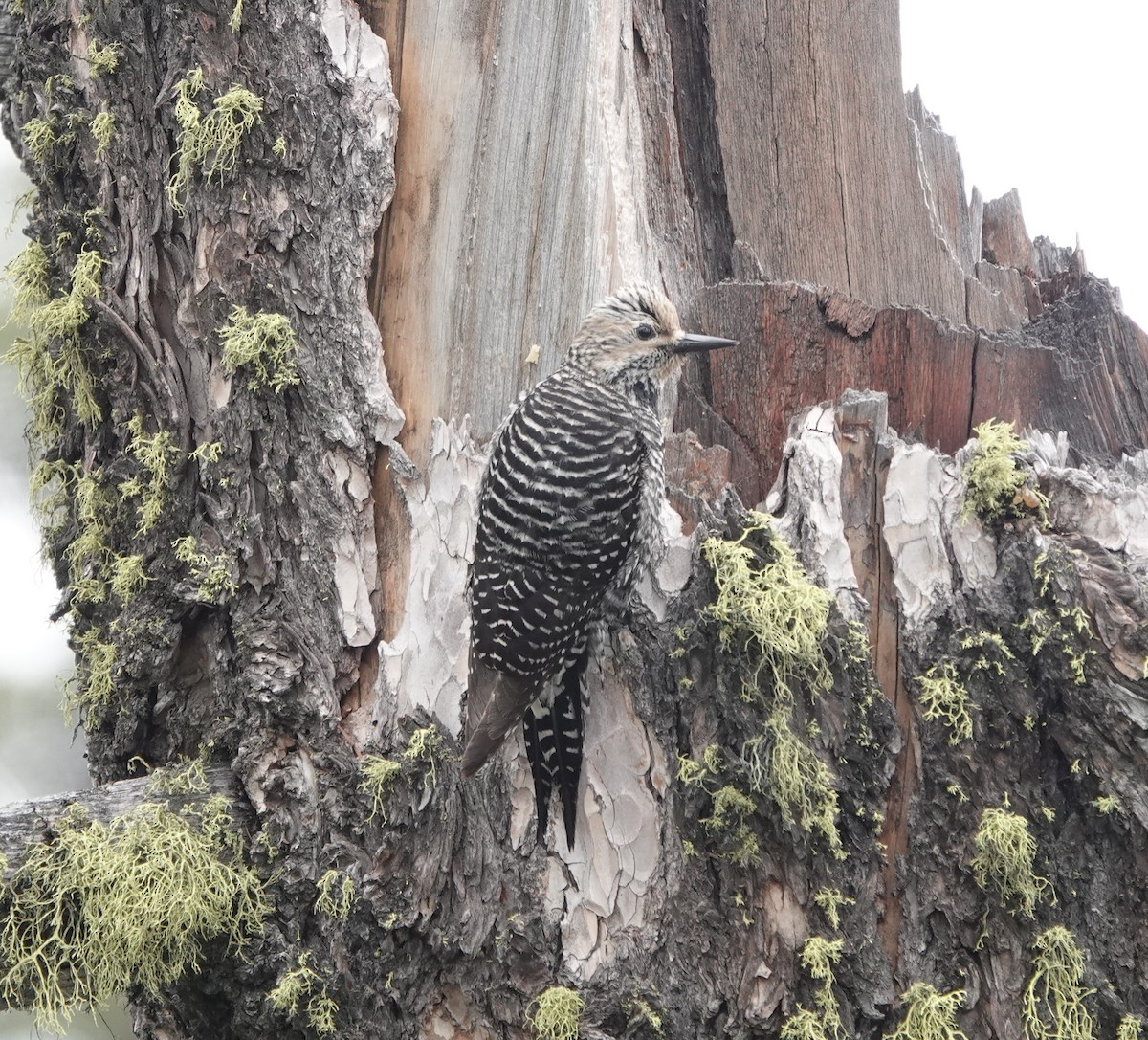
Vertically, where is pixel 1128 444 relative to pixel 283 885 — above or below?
above

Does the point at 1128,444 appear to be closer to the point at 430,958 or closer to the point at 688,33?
the point at 688,33

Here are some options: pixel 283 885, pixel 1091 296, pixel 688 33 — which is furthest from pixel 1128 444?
pixel 283 885

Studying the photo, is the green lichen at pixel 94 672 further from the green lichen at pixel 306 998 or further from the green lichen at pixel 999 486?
the green lichen at pixel 999 486

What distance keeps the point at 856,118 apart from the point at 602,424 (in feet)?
4.40

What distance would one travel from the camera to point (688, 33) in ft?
11.6

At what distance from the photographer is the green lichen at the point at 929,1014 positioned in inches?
104

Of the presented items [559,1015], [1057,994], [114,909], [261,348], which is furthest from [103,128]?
[1057,994]

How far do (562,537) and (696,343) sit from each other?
70cm

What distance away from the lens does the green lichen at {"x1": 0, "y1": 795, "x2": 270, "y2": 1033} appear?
9.10ft

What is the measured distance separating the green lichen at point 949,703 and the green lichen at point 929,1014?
0.60 meters

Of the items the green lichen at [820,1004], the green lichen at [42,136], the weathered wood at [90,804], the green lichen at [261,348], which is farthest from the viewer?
the green lichen at [42,136]

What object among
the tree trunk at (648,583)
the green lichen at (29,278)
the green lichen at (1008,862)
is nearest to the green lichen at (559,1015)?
the tree trunk at (648,583)

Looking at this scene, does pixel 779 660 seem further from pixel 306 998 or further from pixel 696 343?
pixel 306 998

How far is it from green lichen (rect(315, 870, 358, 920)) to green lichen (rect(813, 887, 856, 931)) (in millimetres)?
1177
